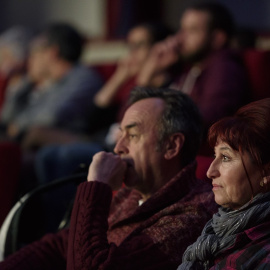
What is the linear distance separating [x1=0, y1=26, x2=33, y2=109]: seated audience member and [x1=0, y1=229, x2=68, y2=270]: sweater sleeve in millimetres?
3406

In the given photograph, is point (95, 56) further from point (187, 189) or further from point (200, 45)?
point (187, 189)

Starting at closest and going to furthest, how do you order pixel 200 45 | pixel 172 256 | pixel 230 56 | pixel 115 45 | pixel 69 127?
pixel 172 256, pixel 230 56, pixel 200 45, pixel 69 127, pixel 115 45

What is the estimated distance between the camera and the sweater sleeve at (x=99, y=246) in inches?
72.5

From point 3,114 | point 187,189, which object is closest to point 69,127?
point 3,114

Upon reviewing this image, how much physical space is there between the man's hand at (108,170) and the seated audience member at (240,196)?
1.43 feet

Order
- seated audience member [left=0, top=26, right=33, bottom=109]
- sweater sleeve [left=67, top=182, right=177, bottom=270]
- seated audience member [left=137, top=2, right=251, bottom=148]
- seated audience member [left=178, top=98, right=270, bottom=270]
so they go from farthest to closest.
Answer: seated audience member [left=0, top=26, right=33, bottom=109] → seated audience member [left=137, top=2, right=251, bottom=148] → sweater sleeve [left=67, top=182, right=177, bottom=270] → seated audience member [left=178, top=98, right=270, bottom=270]

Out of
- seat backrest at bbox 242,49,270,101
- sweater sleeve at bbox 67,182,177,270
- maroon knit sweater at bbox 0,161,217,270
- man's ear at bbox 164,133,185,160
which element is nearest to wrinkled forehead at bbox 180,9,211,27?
seat backrest at bbox 242,49,270,101

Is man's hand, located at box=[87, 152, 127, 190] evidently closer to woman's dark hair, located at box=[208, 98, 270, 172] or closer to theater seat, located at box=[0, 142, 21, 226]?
woman's dark hair, located at box=[208, 98, 270, 172]

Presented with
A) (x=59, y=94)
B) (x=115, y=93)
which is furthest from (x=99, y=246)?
(x=59, y=94)

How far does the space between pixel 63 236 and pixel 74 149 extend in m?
1.22

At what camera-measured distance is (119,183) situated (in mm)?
2061

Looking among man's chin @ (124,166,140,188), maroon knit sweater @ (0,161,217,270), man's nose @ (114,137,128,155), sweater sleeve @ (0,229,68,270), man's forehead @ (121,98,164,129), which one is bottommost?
sweater sleeve @ (0,229,68,270)

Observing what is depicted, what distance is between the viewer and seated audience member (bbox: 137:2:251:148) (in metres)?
3.29

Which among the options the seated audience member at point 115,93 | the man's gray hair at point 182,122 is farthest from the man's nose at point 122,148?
the seated audience member at point 115,93
